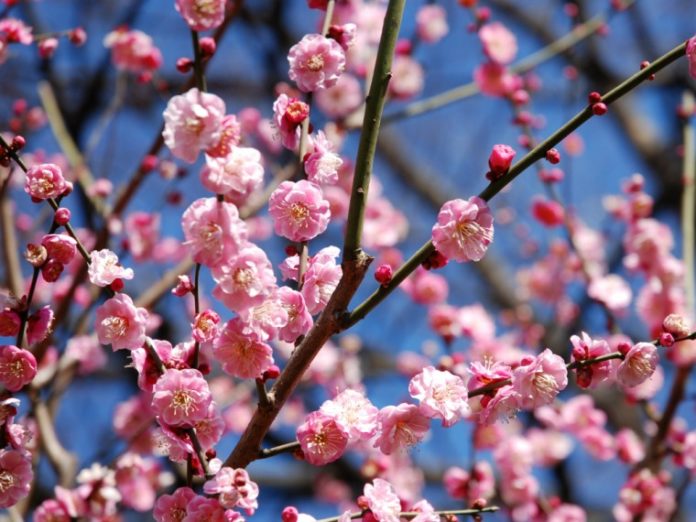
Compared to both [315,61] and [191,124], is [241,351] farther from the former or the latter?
[315,61]

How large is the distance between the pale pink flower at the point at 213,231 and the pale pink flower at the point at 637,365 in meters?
0.76

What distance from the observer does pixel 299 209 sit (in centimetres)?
149

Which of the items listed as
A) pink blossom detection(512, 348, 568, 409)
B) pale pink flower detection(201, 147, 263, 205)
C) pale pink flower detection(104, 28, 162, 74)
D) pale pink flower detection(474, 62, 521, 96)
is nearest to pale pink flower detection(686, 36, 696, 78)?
pink blossom detection(512, 348, 568, 409)

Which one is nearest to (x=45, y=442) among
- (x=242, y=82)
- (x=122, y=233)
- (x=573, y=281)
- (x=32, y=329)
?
(x=122, y=233)

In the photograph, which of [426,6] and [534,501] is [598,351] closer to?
[534,501]

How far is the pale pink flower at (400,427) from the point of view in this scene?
58.4 inches

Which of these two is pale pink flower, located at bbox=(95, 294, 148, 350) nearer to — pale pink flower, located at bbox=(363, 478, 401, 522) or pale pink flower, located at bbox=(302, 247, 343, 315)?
pale pink flower, located at bbox=(302, 247, 343, 315)

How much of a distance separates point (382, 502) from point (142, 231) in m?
2.14

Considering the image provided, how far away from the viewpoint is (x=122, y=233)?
10.7 feet

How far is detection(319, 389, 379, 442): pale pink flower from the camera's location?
1.44m

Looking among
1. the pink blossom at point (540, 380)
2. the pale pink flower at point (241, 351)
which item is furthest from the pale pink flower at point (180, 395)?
the pink blossom at point (540, 380)

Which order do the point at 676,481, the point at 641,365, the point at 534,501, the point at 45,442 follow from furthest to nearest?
the point at 676,481 < the point at 534,501 < the point at 45,442 < the point at 641,365

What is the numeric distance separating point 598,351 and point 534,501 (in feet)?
5.34

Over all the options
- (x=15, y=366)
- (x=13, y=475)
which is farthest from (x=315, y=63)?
(x=13, y=475)
